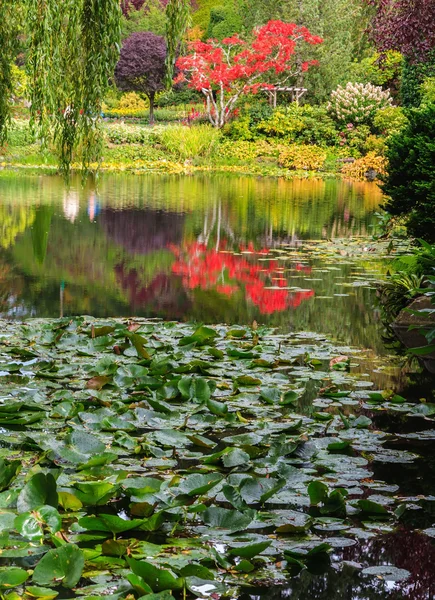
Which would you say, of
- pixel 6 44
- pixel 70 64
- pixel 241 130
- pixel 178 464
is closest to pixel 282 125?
pixel 241 130

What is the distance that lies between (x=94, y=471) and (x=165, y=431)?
596 millimetres

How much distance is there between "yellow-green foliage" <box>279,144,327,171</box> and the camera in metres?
28.6

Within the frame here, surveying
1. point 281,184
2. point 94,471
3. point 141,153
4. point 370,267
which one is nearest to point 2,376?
point 94,471

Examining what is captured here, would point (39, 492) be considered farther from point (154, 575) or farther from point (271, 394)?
point (271, 394)

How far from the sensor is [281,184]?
23672 millimetres

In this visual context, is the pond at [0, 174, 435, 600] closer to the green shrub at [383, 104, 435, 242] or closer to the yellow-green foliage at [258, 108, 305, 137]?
the green shrub at [383, 104, 435, 242]

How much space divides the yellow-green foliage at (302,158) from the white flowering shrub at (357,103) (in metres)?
1.54

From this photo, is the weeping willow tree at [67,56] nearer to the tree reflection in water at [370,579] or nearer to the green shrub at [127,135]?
the tree reflection in water at [370,579]

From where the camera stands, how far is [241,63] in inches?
1196

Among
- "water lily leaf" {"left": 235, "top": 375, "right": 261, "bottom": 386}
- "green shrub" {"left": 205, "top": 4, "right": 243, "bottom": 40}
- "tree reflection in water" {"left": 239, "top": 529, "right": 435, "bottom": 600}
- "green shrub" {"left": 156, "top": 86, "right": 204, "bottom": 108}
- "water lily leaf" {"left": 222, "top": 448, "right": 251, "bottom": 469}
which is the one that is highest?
"green shrub" {"left": 205, "top": 4, "right": 243, "bottom": 40}

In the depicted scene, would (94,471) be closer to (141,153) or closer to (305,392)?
Answer: (305,392)

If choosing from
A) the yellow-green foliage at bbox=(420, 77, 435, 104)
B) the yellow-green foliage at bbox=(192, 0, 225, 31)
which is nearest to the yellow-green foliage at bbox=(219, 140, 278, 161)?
the yellow-green foliage at bbox=(420, 77, 435, 104)

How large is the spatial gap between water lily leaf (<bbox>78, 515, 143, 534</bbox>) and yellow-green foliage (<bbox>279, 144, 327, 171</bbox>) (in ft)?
85.2

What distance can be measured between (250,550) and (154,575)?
1.31 feet
